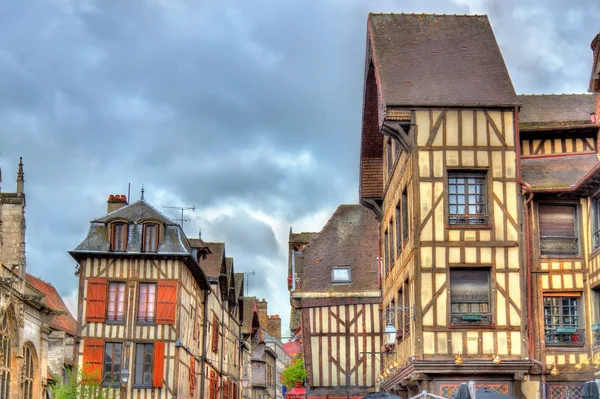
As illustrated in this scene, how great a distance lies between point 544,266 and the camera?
18.7 metres

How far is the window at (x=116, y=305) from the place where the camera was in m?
30.8

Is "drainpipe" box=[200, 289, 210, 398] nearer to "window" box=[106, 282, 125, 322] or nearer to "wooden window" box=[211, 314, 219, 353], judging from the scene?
"wooden window" box=[211, 314, 219, 353]

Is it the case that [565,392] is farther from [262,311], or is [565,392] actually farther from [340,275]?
[262,311]

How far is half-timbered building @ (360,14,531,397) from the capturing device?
1795cm

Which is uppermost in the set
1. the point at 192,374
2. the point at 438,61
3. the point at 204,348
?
the point at 438,61

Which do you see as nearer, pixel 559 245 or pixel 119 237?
pixel 559 245

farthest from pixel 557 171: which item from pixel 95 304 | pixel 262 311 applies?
pixel 262 311

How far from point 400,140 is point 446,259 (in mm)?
2708

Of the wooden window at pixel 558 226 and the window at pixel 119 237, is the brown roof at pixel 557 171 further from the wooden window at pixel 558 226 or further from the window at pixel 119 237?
the window at pixel 119 237

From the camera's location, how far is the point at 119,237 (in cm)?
3141

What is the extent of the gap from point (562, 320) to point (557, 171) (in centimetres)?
298

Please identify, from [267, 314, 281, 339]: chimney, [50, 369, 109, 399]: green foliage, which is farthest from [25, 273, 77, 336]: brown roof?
[267, 314, 281, 339]: chimney

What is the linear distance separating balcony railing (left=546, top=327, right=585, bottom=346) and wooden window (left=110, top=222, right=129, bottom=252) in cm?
1657

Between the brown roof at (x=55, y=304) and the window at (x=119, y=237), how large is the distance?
9.28m
